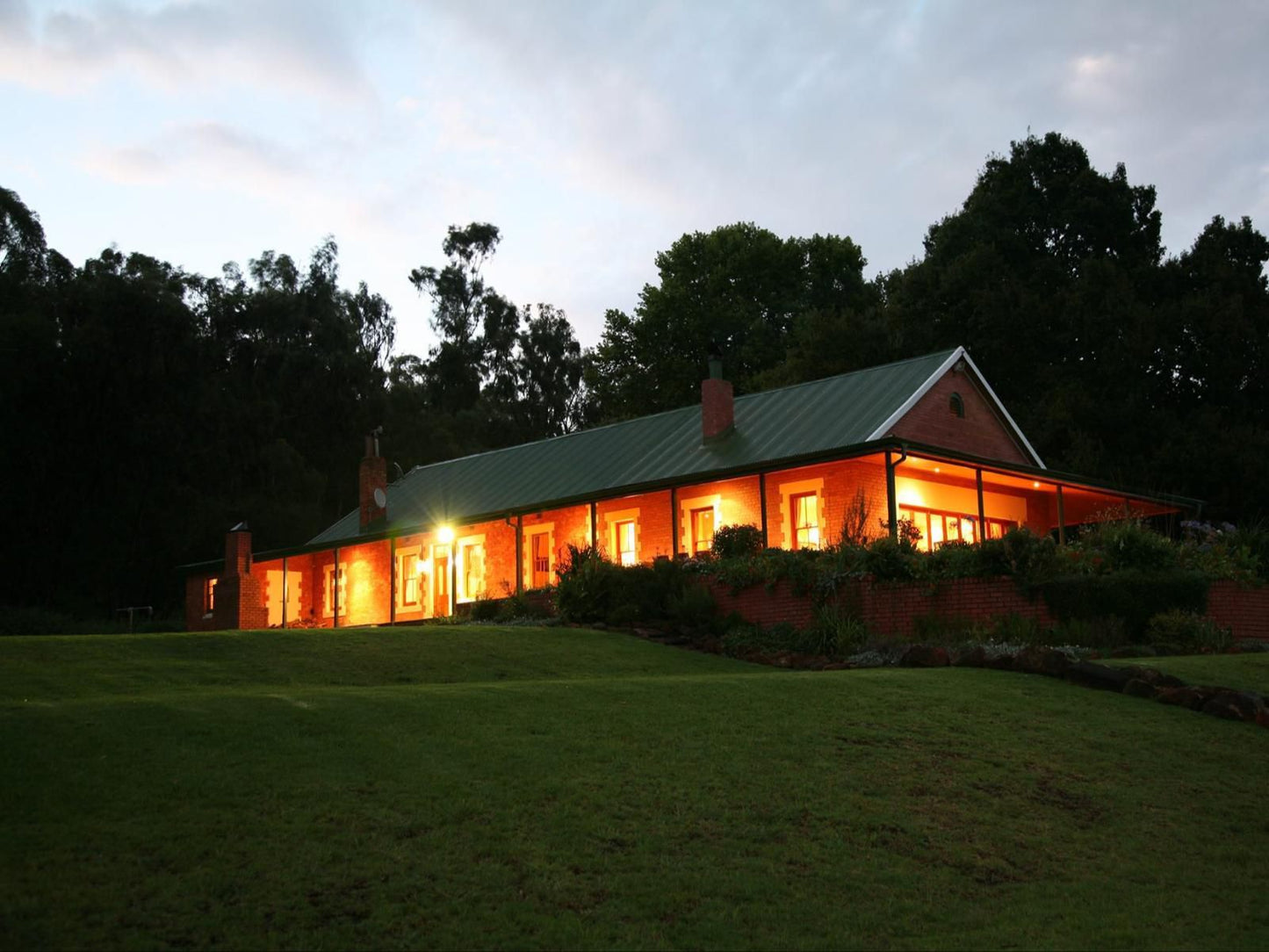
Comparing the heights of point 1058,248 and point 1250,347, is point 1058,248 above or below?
above

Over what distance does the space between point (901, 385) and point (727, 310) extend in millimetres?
27232

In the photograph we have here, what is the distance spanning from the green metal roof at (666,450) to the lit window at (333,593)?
3.53 ft

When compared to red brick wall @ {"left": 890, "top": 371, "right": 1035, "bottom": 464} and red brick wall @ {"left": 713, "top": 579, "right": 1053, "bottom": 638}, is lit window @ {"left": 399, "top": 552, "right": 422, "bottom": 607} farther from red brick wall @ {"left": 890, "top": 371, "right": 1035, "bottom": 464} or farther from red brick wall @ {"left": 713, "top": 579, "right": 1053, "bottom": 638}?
red brick wall @ {"left": 713, "top": 579, "right": 1053, "bottom": 638}

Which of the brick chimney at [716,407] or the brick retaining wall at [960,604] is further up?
the brick chimney at [716,407]

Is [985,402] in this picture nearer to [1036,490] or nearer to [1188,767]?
[1036,490]

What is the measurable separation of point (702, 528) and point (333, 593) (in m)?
12.9

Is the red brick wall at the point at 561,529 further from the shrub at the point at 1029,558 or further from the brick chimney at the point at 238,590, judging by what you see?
the shrub at the point at 1029,558

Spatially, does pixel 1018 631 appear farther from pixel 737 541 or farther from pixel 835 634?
pixel 737 541

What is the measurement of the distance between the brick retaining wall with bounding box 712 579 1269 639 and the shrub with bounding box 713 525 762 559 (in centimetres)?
320

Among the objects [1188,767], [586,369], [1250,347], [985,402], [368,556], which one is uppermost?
[586,369]

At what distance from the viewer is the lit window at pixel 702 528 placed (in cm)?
2992

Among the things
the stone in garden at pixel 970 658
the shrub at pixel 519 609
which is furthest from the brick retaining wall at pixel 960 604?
the shrub at pixel 519 609

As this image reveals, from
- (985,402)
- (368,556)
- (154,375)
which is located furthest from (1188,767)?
(154,375)

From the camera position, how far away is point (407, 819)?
8445mm
